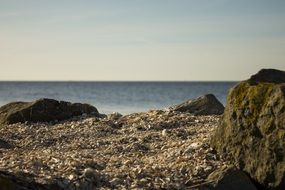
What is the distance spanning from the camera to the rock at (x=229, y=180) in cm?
842

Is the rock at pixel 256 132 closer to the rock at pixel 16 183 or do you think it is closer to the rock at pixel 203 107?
the rock at pixel 16 183

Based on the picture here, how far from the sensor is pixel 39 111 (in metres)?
15.6

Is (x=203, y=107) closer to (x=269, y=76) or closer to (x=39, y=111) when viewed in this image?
(x=39, y=111)

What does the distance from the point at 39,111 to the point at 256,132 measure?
27.3ft

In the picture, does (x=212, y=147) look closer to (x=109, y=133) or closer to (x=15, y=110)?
(x=109, y=133)

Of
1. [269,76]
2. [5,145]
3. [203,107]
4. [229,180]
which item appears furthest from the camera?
[203,107]

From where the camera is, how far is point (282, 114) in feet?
28.9

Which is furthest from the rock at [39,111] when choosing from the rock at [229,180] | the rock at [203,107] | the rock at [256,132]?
the rock at [229,180]

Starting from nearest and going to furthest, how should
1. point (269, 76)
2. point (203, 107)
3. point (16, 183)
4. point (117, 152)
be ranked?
point (16, 183) < point (269, 76) < point (117, 152) < point (203, 107)

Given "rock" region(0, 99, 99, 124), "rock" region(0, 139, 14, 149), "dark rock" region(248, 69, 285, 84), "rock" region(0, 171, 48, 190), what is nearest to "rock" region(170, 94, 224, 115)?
"rock" region(0, 99, 99, 124)

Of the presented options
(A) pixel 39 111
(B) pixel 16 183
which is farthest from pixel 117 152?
(A) pixel 39 111

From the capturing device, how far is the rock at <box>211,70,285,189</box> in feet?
28.5

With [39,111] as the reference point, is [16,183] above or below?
below

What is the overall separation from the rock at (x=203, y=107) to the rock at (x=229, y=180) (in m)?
6.82
